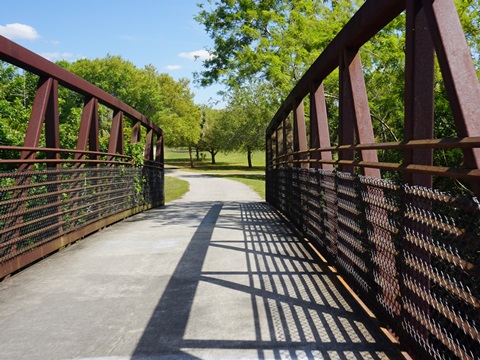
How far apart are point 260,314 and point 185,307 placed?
694 mm

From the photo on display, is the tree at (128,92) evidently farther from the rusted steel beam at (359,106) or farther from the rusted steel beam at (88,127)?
the rusted steel beam at (359,106)

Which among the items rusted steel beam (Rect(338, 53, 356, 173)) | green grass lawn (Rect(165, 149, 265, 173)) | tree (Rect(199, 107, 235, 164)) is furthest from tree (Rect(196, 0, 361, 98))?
green grass lawn (Rect(165, 149, 265, 173))

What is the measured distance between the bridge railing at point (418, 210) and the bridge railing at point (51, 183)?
366 centimetres

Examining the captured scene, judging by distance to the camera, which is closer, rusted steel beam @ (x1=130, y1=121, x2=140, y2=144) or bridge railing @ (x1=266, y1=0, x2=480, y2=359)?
bridge railing @ (x1=266, y1=0, x2=480, y2=359)

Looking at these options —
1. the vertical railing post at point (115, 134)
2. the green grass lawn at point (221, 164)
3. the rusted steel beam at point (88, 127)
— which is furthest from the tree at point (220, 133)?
the rusted steel beam at point (88, 127)

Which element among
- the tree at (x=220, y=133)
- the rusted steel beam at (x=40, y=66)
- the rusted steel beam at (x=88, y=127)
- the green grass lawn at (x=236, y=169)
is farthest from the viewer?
the tree at (x=220, y=133)

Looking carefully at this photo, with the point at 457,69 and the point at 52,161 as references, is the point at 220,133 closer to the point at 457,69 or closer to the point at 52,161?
the point at 52,161

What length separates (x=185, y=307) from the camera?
13.5 feet

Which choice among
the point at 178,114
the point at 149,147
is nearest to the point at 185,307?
the point at 149,147

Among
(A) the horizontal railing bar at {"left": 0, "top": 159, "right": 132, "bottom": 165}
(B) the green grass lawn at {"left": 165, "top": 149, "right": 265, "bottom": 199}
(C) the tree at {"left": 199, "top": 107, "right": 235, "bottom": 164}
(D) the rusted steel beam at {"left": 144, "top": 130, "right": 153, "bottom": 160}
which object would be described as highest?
(C) the tree at {"left": 199, "top": 107, "right": 235, "bottom": 164}

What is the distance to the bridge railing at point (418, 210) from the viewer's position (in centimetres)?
248

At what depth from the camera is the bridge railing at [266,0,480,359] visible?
2477mm

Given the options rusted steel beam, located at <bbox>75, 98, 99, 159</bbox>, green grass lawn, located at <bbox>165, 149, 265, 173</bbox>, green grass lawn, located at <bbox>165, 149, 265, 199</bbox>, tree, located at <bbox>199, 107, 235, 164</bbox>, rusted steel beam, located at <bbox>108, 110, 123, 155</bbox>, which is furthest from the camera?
green grass lawn, located at <bbox>165, 149, 265, 173</bbox>

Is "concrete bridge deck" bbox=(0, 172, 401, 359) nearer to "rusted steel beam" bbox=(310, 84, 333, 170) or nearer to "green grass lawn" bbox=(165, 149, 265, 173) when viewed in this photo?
"rusted steel beam" bbox=(310, 84, 333, 170)
